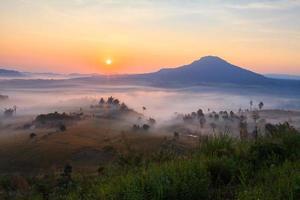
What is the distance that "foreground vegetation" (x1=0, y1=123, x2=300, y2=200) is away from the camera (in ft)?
23.3

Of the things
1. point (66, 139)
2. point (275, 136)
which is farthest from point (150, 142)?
point (275, 136)

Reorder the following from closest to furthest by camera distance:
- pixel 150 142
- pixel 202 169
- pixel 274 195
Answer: pixel 274 195
pixel 202 169
pixel 150 142

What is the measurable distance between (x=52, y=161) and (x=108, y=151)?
15024mm

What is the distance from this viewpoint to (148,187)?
7301 millimetres

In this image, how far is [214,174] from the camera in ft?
28.4

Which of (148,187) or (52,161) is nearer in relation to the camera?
(148,187)

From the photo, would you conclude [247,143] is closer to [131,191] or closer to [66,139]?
[131,191]

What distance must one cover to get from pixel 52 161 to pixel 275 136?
112618 mm

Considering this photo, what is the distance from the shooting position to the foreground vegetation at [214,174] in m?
7.09

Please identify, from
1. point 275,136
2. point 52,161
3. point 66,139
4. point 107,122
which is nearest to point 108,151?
point 52,161

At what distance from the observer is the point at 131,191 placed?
696cm

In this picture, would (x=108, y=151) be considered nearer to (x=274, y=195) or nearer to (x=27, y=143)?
(x=27, y=143)

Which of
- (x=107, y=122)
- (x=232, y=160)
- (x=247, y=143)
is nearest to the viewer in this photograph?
(x=232, y=160)

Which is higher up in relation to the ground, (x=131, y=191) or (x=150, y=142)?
(x=131, y=191)
